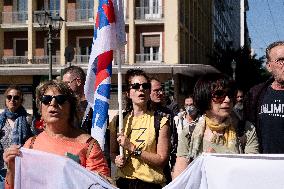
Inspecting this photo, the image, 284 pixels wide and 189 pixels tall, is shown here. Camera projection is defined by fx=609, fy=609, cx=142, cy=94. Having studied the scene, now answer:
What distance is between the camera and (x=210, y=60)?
48.7 metres

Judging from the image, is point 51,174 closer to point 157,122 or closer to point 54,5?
point 157,122

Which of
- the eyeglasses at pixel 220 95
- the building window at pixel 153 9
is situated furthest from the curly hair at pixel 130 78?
the building window at pixel 153 9

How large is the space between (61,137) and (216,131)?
1.07 metres

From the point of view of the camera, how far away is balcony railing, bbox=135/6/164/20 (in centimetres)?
3638

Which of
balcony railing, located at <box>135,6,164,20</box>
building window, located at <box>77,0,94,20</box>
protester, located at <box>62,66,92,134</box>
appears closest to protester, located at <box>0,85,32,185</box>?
protester, located at <box>62,66,92,134</box>

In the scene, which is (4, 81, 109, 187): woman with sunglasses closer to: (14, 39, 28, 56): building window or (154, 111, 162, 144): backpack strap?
(154, 111, 162, 144): backpack strap

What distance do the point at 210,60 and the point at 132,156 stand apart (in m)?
44.3

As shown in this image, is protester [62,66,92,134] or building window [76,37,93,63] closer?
protester [62,66,92,134]

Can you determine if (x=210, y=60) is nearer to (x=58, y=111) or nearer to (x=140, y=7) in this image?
(x=140, y=7)

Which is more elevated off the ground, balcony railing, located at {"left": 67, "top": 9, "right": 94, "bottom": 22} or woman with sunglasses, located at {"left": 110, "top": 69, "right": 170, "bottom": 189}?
balcony railing, located at {"left": 67, "top": 9, "right": 94, "bottom": 22}

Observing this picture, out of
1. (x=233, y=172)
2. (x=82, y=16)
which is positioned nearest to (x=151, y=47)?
(x=82, y=16)

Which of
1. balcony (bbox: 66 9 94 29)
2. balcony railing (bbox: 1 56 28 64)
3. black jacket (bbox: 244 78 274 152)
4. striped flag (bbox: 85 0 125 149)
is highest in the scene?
balcony (bbox: 66 9 94 29)

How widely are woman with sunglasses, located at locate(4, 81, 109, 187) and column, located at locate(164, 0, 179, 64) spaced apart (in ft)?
103

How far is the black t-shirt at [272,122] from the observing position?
4625 mm
